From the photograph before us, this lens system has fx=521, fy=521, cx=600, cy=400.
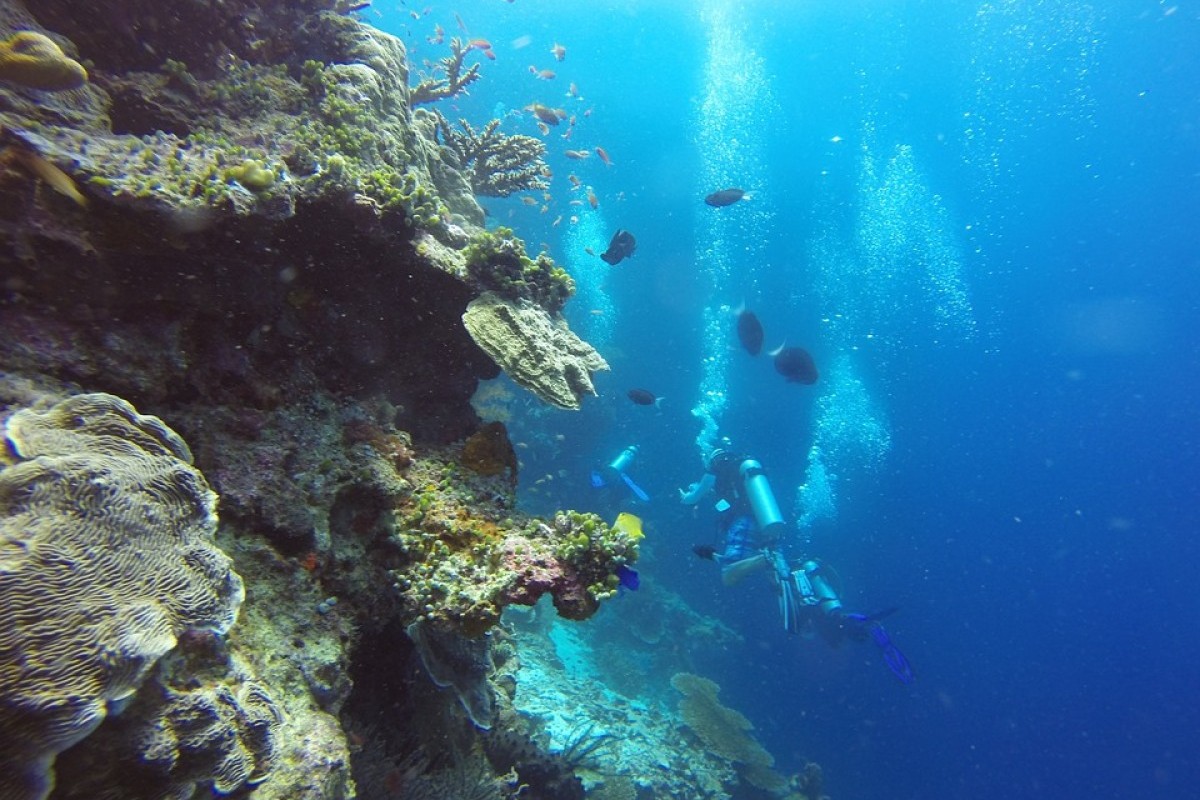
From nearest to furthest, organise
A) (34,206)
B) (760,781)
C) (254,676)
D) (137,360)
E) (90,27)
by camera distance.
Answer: (254,676) < (34,206) < (137,360) < (90,27) < (760,781)

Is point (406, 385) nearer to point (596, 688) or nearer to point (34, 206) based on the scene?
point (34, 206)

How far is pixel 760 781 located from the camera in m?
10.9

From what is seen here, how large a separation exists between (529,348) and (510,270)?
789 millimetres

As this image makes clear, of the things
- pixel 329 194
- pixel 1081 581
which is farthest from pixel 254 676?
pixel 1081 581

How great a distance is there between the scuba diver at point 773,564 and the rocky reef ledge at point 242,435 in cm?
663

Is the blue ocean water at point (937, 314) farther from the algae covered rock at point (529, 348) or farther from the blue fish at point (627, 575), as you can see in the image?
the blue fish at point (627, 575)

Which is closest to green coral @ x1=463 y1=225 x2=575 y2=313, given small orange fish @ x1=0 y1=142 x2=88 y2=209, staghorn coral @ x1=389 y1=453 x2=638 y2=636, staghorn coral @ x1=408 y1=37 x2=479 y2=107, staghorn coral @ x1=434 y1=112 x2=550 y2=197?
staghorn coral @ x1=389 y1=453 x2=638 y2=636

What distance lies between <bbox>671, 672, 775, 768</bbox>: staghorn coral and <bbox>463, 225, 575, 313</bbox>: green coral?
10.4 m

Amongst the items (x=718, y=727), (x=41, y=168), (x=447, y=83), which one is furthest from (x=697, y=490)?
(x=41, y=168)

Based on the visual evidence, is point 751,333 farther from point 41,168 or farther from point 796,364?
point 41,168

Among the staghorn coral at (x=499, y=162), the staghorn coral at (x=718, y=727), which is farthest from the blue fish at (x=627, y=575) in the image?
A: the staghorn coral at (x=718, y=727)

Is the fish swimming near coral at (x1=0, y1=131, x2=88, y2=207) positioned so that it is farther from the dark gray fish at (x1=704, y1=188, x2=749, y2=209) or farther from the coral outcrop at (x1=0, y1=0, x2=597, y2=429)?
the dark gray fish at (x1=704, y1=188, x2=749, y2=209)

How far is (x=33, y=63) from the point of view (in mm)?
2773

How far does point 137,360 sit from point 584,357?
2.92 meters
